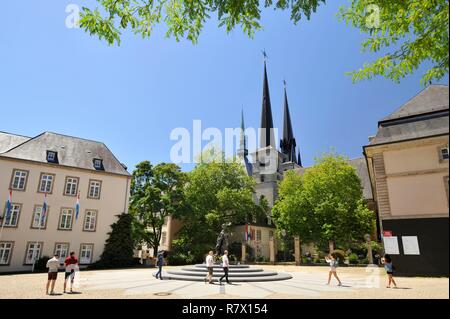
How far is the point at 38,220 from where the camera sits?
28.2 metres

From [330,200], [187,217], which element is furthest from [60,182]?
[330,200]

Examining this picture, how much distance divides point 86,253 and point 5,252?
685 cm

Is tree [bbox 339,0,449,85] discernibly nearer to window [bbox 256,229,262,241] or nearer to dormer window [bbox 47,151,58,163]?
dormer window [bbox 47,151,58,163]

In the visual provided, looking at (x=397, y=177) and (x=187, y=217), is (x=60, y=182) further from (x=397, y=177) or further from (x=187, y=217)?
(x=397, y=177)

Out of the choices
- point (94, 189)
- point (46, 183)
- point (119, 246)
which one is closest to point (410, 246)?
point (119, 246)

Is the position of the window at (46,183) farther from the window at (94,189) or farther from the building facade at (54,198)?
the window at (94,189)

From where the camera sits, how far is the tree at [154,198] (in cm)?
3672

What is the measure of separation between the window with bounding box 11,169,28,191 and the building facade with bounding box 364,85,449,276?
3254 centimetres

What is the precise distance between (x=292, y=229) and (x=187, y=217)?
45.1ft

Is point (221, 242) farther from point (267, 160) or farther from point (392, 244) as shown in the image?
point (267, 160)

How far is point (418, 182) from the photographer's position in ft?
9.59

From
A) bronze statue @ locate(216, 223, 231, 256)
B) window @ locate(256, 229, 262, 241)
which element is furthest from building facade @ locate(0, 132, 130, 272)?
window @ locate(256, 229, 262, 241)

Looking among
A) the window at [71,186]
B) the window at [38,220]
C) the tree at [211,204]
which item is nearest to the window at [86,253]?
the window at [38,220]

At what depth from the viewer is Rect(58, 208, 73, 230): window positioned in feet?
96.3
